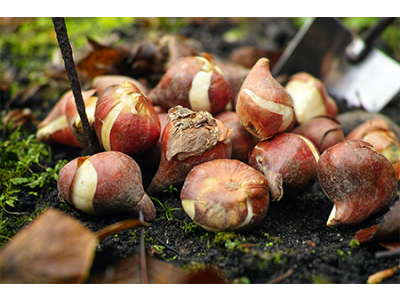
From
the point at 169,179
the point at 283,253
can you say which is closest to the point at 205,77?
the point at 169,179

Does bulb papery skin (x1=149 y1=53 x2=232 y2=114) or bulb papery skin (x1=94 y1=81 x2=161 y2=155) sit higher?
bulb papery skin (x1=149 y1=53 x2=232 y2=114)

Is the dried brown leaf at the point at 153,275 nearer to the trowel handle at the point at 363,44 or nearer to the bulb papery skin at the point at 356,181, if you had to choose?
the bulb papery skin at the point at 356,181

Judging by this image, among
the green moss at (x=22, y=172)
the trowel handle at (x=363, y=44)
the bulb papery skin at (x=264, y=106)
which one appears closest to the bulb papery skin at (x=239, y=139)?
the bulb papery skin at (x=264, y=106)

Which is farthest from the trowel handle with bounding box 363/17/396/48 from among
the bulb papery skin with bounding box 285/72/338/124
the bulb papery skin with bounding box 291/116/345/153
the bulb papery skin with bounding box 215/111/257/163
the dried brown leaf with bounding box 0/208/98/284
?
the dried brown leaf with bounding box 0/208/98/284

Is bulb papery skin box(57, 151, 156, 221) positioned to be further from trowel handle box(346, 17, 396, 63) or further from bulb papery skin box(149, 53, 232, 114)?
trowel handle box(346, 17, 396, 63)

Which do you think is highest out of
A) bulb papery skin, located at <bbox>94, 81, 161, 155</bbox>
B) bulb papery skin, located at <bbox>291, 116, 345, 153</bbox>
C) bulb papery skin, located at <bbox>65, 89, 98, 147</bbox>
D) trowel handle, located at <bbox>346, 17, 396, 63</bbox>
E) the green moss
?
trowel handle, located at <bbox>346, 17, 396, 63</bbox>

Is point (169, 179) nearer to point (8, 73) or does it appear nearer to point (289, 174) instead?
point (289, 174)
